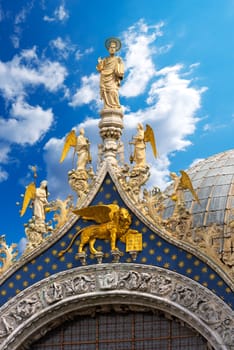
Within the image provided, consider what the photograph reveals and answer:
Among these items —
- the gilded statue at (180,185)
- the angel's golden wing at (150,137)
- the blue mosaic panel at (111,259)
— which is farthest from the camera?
the angel's golden wing at (150,137)

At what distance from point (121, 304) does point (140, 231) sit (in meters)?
1.35

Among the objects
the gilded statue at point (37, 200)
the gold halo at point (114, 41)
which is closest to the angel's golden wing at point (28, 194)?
the gilded statue at point (37, 200)

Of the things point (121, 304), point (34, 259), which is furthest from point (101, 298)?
point (34, 259)

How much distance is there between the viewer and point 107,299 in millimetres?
18391

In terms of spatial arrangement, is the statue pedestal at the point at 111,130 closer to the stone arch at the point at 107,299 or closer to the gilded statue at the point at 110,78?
the gilded statue at the point at 110,78

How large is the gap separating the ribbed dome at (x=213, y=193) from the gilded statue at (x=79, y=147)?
14.6 ft

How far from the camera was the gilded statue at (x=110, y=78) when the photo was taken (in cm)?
2005

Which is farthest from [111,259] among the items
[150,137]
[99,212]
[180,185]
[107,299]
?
[150,137]

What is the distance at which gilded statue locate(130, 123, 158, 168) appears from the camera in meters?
19.3

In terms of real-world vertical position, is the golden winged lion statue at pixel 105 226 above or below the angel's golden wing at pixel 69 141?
below

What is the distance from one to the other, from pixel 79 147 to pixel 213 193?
17.5 feet

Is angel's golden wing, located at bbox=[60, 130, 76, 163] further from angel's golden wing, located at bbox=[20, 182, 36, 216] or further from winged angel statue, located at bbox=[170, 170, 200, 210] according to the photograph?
Answer: winged angel statue, located at bbox=[170, 170, 200, 210]

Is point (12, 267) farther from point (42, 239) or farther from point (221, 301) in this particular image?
point (221, 301)

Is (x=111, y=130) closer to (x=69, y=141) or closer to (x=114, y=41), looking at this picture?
(x=69, y=141)
